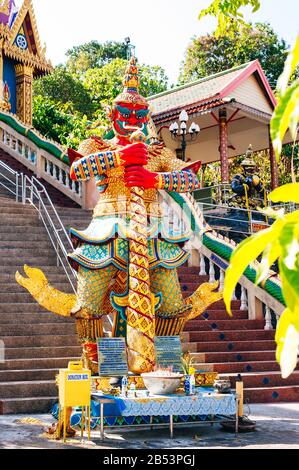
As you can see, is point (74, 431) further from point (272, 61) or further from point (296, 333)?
point (272, 61)

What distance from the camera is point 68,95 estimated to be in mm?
42781

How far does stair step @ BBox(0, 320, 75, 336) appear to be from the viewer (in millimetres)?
10758

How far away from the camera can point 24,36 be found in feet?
83.4

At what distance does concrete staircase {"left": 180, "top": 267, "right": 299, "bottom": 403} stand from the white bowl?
2342mm

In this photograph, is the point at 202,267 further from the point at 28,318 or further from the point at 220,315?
the point at 28,318

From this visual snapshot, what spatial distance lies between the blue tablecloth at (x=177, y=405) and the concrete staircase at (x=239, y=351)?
2128mm

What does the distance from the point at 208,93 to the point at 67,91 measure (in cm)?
2249

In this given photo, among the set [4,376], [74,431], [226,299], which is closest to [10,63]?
[4,376]

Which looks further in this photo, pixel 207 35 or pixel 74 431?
pixel 207 35

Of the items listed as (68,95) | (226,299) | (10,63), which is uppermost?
(68,95)

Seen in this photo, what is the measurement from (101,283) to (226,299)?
6.64 metres

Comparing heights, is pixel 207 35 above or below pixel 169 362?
above

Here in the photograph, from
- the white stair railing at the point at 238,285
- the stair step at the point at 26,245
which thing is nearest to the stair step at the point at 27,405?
the white stair railing at the point at 238,285

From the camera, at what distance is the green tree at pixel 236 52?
39938 millimetres
